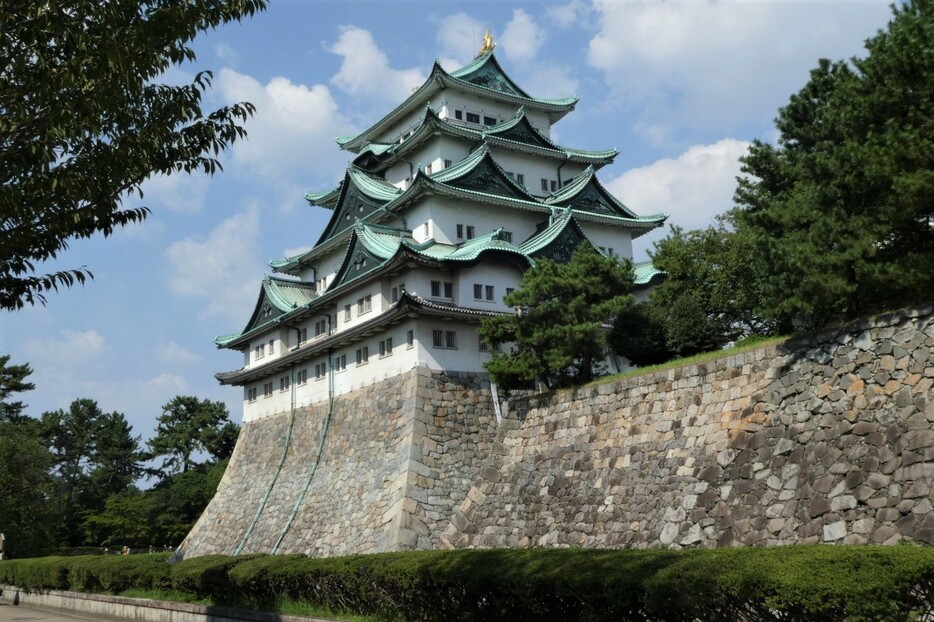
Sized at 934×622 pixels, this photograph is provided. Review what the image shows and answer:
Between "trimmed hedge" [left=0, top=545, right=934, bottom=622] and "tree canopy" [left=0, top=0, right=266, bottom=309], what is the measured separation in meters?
8.40

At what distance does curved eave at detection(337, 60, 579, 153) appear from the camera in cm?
3956

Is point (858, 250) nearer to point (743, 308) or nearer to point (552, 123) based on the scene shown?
point (743, 308)

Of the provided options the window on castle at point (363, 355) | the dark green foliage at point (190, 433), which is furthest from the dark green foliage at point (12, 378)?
the window on castle at point (363, 355)

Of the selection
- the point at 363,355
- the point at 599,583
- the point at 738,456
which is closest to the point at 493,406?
the point at 363,355

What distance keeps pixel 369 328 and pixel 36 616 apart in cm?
1480

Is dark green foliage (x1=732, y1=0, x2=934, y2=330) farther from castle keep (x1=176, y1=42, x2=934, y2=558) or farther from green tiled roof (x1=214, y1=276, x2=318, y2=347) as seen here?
green tiled roof (x1=214, y1=276, x2=318, y2=347)

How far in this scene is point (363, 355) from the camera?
32.1 m

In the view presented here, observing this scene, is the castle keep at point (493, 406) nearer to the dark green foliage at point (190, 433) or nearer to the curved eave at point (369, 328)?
the curved eave at point (369, 328)

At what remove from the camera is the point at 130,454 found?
7231cm

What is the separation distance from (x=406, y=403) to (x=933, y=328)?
56.8ft

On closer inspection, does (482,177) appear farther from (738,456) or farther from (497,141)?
(738,456)

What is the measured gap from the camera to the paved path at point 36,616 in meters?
25.3

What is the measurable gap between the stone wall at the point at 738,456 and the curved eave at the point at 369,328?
4870mm

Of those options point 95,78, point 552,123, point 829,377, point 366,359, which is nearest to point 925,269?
point 829,377
